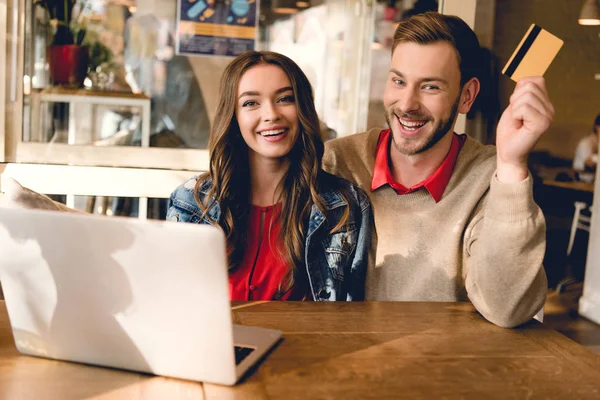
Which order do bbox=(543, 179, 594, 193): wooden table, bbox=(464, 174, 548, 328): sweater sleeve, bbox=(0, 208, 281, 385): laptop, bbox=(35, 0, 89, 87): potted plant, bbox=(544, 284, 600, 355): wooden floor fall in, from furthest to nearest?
bbox=(543, 179, 594, 193): wooden table < bbox=(544, 284, 600, 355): wooden floor < bbox=(35, 0, 89, 87): potted plant < bbox=(464, 174, 548, 328): sweater sleeve < bbox=(0, 208, 281, 385): laptop

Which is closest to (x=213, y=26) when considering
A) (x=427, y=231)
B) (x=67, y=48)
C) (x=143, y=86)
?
(x=143, y=86)

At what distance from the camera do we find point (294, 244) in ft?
5.33

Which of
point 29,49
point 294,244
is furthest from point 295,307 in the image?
point 29,49

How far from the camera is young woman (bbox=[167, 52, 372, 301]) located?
1634mm

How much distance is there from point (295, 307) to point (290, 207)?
1.44 ft

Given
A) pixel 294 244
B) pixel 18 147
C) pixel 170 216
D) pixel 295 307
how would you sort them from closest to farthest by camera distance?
1. pixel 295 307
2. pixel 294 244
3. pixel 170 216
4. pixel 18 147

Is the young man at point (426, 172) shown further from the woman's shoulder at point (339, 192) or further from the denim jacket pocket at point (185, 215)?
the denim jacket pocket at point (185, 215)

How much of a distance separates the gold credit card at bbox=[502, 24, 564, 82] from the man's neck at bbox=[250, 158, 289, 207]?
650 mm

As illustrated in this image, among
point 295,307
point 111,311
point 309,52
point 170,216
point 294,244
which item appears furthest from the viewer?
point 309,52

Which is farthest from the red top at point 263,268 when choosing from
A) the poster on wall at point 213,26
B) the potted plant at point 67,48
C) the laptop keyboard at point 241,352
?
the potted plant at point 67,48

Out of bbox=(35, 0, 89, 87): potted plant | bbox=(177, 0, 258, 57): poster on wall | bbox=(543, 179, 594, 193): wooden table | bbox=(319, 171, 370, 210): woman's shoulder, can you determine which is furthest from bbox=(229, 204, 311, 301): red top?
bbox=(543, 179, 594, 193): wooden table

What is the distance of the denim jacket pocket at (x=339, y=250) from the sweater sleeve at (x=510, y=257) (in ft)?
1.34

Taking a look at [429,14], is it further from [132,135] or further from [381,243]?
[132,135]

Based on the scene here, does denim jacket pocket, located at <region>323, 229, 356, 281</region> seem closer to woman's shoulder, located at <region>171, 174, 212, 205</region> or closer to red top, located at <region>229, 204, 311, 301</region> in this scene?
red top, located at <region>229, 204, 311, 301</region>
